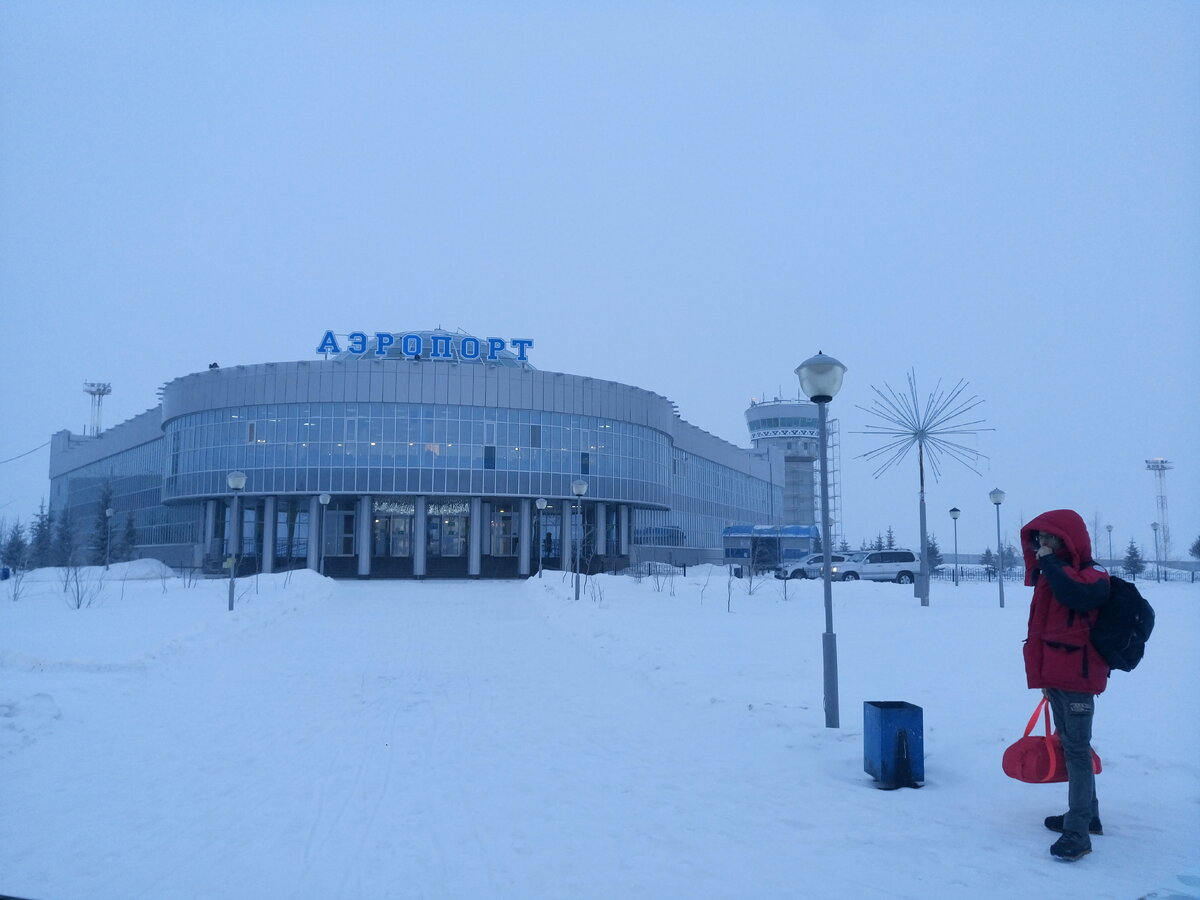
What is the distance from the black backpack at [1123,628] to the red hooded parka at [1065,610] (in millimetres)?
59

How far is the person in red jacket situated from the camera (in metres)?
5.12

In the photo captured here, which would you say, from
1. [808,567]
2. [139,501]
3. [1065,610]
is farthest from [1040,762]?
[139,501]

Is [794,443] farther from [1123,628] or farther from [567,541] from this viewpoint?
[1123,628]

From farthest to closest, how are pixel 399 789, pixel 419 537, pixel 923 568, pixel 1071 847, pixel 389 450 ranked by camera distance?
pixel 389 450, pixel 419 537, pixel 923 568, pixel 399 789, pixel 1071 847

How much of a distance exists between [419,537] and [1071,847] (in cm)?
4386

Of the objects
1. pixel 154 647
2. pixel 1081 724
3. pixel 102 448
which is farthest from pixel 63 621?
pixel 102 448

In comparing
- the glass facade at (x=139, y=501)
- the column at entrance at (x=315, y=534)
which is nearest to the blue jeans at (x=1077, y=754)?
the column at entrance at (x=315, y=534)

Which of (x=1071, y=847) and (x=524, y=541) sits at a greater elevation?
(x=524, y=541)

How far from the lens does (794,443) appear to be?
104 m

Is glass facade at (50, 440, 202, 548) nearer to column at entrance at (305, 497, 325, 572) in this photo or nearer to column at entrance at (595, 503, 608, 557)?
column at entrance at (305, 497, 325, 572)

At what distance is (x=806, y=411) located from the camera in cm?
10369

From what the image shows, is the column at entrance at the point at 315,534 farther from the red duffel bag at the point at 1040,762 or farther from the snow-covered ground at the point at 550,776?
the red duffel bag at the point at 1040,762

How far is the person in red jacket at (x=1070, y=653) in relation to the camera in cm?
512

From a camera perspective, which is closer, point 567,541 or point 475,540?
point 475,540
